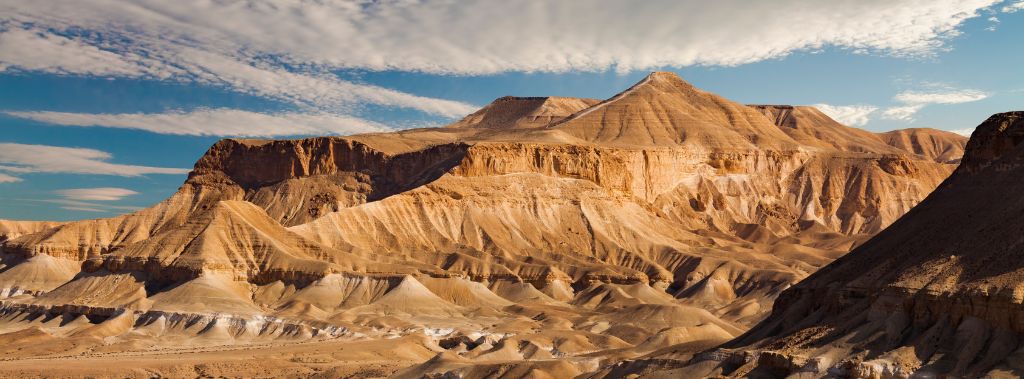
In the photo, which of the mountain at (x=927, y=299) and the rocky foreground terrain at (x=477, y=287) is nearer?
the mountain at (x=927, y=299)

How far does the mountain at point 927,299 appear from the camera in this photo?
192ft

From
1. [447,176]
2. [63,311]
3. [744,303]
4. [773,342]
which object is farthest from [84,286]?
[773,342]

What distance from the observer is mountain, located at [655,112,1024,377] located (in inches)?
2307

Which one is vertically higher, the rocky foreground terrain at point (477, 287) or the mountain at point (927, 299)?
the mountain at point (927, 299)

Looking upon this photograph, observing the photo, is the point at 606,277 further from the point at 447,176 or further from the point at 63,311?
the point at 63,311

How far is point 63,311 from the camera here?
450ft

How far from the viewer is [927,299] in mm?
62125

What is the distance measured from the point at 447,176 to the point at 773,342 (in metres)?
123

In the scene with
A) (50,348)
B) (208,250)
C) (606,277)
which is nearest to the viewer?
(50,348)

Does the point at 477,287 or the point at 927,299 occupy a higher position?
the point at 927,299

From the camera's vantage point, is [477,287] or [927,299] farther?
[477,287]

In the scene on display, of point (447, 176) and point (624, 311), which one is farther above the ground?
point (447, 176)

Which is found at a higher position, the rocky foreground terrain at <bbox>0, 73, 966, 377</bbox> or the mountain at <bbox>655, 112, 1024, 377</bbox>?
the mountain at <bbox>655, 112, 1024, 377</bbox>

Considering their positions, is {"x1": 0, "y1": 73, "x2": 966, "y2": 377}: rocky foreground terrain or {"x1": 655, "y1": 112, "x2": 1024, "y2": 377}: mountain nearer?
{"x1": 655, "y1": 112, "x2": 1024, "y2": 377}: mountain
